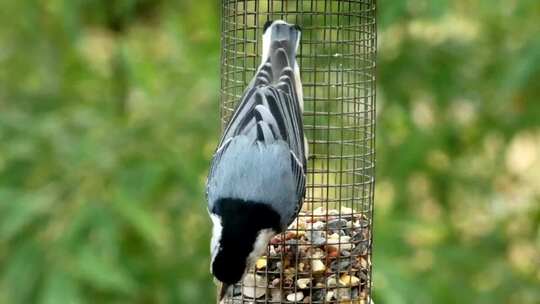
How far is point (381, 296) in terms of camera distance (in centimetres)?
612

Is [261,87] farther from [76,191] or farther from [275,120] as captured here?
[76,191]

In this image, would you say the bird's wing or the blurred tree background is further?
the blurred tree background

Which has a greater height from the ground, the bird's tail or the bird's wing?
the bird's tail

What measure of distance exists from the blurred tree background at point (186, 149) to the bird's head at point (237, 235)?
1734mm

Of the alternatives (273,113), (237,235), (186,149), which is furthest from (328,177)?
(186,149)

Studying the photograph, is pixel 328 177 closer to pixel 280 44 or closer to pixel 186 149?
pixel 280 44

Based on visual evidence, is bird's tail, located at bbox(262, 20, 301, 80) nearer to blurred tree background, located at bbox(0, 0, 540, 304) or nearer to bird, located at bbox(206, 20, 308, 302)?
bird, located at bbox(206, 20, 308, 302)

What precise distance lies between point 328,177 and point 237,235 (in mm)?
952

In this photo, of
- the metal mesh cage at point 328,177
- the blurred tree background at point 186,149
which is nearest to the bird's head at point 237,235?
the metal mesh cage at point 328,177

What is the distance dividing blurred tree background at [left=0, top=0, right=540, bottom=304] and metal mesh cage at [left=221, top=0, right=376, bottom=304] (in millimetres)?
992

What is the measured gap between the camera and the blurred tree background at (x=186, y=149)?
21.4 ft

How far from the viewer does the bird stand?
14.5 ft

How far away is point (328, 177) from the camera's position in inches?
207

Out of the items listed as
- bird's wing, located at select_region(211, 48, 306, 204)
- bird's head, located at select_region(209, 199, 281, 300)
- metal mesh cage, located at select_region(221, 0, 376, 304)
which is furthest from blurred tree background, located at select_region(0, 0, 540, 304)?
bird's head, located at select_region(209, 199, 281, 300)
